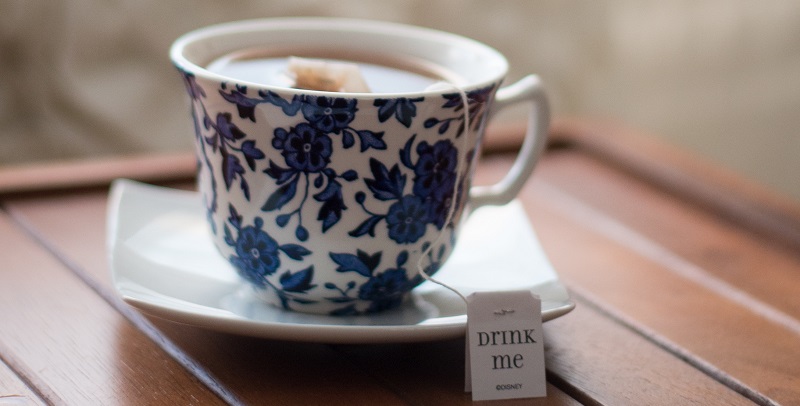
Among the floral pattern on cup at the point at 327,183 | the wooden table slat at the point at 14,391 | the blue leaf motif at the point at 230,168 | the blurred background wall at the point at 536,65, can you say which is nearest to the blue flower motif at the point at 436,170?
the floral pattern on cup at the point at 327,183

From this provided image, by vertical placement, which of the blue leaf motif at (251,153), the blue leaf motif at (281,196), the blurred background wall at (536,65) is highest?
the blue leaf motif at (251,153)

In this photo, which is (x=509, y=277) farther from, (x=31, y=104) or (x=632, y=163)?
(x=31, y=104)

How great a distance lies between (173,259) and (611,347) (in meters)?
0.30

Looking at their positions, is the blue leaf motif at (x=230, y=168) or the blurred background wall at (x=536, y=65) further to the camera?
the blurred background wall at (x=536, y=65)

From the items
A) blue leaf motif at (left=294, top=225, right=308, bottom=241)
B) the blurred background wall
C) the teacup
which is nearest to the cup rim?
the teacup

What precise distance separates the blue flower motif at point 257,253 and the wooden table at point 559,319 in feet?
0.14

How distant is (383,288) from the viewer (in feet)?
1.76

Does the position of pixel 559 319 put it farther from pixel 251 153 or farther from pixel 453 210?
pixel 251 153

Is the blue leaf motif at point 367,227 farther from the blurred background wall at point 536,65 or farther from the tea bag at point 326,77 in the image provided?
the blurred background wall at point 536,65

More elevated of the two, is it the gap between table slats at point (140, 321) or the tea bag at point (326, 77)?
the tea bag at point (326, 77)

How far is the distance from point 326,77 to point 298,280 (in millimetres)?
124

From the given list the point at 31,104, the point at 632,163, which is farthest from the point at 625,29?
the point at 31,104

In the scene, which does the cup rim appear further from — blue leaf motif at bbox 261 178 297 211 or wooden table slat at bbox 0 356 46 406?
wooden table slat at bbox 0 356 46 406

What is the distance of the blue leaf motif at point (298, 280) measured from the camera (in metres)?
0.52
